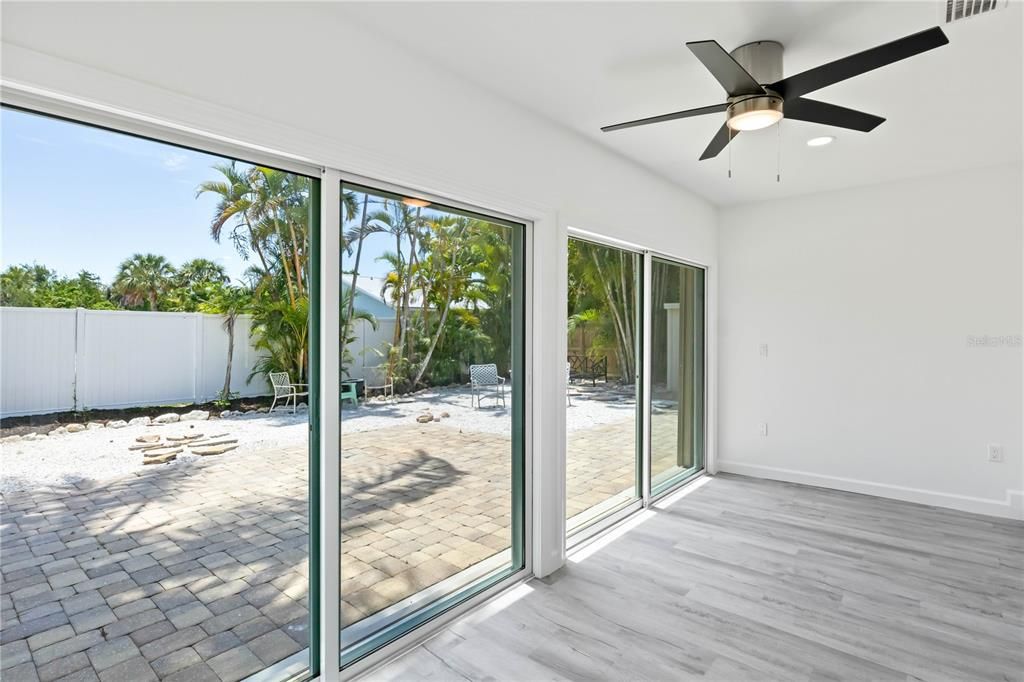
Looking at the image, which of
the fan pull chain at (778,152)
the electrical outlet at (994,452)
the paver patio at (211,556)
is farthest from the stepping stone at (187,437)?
the electrical outlet at (994,452)

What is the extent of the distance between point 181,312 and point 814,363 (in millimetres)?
4827

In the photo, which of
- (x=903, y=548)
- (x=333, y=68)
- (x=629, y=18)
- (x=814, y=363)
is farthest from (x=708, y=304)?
(x=333, y=68)

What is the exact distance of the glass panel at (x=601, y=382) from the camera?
142 inches

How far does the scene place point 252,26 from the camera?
1.77 metres

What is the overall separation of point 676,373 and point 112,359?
4.12 metres

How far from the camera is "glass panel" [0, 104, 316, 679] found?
1512 mm

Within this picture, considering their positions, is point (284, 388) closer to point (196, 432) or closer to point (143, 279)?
point (196, 432)

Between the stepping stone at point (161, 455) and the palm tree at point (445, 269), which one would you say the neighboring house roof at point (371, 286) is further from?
the stepping stone at point (161, 455)

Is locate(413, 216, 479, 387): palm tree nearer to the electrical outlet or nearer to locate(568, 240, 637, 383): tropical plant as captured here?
locate(568, 240, 637, 383): tropical plant

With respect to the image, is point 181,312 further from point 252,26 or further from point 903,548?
point 903,548

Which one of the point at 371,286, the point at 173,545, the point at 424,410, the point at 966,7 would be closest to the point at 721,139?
the point at 966,7

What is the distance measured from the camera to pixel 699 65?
243 centimetres

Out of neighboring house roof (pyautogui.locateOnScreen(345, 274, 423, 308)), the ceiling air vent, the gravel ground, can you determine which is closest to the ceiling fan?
the ceiling air vent

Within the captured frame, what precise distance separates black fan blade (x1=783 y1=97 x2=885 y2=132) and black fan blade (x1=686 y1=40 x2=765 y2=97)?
0.73 feet
